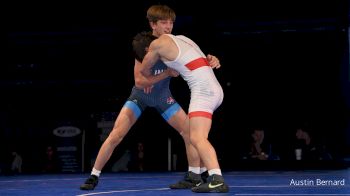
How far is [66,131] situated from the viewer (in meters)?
14.3

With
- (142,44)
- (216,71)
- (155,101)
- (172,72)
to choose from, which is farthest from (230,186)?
(216,71)

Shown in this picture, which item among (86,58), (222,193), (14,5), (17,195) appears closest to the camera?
(222,193)

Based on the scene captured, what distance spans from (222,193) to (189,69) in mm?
887

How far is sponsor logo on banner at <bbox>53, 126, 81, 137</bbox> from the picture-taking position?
46.6ft

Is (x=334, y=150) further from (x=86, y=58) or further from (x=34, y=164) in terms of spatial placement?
(x=34, y=164)

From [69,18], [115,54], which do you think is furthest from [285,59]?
[69,18]

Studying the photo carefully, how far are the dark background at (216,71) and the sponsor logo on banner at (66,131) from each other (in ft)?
0.44

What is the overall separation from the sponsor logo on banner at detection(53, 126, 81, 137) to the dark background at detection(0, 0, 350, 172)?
134mm

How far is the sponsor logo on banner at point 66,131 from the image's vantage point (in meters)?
14.2

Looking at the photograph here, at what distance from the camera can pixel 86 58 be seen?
1338cm

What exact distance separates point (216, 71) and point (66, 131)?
13.1 ft

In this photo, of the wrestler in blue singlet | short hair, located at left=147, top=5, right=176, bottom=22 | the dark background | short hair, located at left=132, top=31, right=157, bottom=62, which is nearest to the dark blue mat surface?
the wrestler in blue singlet

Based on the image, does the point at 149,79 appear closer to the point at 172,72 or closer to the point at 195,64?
the point at 172,72

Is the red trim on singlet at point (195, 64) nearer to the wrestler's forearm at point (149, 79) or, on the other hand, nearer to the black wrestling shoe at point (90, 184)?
the wrestler's forearm at point (149, 79)
